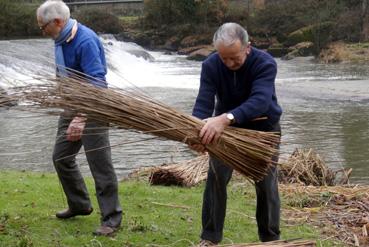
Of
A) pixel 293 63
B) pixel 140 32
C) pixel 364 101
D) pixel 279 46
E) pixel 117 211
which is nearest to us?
pixel 117 211

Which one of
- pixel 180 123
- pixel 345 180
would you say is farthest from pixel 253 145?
pixel 345 180

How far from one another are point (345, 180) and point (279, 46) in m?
31.4

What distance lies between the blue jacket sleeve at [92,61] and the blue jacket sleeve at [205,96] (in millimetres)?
768

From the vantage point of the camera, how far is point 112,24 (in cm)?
4822

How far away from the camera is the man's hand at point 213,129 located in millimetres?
4156

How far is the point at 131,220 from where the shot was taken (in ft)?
18.9

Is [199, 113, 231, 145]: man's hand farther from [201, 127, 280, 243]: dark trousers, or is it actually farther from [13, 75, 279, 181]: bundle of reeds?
[201, 127, 280, 243]: dark trousers

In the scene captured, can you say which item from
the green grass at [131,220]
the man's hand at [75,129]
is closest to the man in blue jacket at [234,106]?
the green grass at [131,220]

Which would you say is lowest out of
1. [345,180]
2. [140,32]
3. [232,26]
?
[140,32]

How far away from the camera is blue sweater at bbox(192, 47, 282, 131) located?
4305mm

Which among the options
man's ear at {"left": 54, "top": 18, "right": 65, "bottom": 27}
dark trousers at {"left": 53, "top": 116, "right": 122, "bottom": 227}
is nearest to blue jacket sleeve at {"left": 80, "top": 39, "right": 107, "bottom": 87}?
man's ear at {"left": 54, "top": 18, "right": 65, "bottom": 27}

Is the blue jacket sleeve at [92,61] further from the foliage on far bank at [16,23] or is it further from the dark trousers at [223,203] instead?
the foliage on far bank at [16,23]

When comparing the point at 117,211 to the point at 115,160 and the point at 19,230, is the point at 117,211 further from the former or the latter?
the point at 115,160

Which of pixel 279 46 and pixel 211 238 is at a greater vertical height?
pixel 211 238
